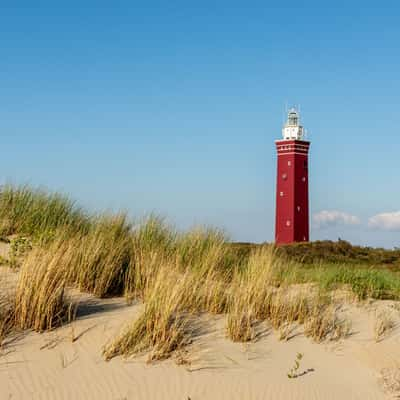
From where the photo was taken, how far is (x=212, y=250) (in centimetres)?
950

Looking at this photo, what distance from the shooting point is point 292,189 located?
123 ft

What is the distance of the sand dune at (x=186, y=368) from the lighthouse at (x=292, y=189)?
98.5ft

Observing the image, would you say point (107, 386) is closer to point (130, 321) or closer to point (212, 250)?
point (130, 321)

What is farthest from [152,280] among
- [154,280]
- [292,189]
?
[292,189]

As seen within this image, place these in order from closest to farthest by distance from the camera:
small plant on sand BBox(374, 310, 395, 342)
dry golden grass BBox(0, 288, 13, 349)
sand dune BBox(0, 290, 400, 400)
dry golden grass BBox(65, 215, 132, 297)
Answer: sand dune BBox(0, 290, 400, 400)
dry golden grass BBox(0, 288, 13, 349)
dry golden grass BBox(65, 215, 132, 297)
small plant on sand BBox(374, 310, 395, 342)

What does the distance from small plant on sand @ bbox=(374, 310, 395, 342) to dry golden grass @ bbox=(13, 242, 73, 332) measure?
159 inches

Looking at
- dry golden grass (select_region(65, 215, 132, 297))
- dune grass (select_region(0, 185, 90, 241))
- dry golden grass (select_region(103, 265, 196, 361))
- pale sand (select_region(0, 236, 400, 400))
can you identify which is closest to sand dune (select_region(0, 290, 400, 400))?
pale sand (select_region(0, 236, 400, 400))

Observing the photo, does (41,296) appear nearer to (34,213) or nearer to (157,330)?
(157,330)

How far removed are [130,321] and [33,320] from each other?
3.16 ft

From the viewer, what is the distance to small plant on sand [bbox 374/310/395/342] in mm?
8070

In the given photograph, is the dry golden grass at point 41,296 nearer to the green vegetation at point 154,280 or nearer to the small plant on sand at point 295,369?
the green vegetation at point 154,280

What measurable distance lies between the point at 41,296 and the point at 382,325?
466 centimetres

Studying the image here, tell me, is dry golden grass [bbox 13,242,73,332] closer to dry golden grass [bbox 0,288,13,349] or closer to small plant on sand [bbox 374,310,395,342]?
dry golden grass [bbox 0,288,13,349]

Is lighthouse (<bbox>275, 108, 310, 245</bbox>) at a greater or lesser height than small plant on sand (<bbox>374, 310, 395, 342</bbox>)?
greater
